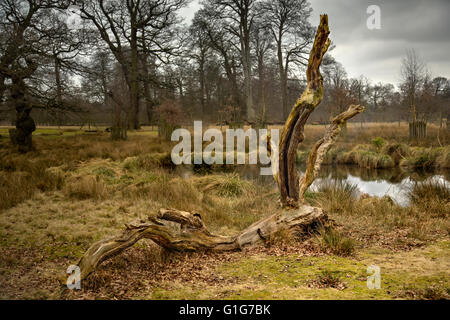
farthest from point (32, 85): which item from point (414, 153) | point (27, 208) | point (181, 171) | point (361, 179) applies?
point (414, 153)

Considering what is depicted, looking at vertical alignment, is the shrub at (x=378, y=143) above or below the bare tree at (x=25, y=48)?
below

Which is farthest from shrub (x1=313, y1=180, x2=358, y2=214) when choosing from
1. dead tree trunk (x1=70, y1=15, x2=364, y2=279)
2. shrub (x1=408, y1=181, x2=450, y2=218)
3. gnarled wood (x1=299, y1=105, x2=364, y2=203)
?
dead tree trunk (x1=70, y1=15, x2=364, y2=279)

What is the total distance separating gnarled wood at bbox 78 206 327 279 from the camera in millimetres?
3248

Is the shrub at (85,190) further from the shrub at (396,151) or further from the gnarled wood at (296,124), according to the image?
the shrub at (396,151)

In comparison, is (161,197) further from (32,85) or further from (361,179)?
(32,85)

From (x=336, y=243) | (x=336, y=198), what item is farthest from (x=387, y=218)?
(x=336, y=243)

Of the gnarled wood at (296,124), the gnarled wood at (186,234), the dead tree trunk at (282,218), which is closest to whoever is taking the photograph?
the gnarled wood at (186,234)

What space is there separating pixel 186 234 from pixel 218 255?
17.5 inches

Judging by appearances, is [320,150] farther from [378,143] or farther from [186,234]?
[378,143]

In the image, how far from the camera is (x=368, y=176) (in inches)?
500

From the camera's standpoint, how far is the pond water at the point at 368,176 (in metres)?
10.1
